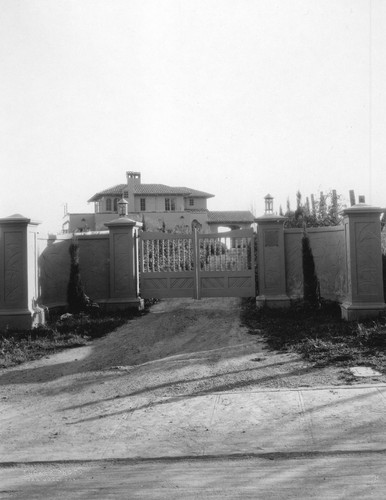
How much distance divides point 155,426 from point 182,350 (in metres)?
3.77

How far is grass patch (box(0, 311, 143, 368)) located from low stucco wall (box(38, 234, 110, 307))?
3.47 feet

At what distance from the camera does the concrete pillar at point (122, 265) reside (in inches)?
540

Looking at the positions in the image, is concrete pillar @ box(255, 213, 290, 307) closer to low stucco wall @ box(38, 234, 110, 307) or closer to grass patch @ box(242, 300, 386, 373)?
grass patch @ box(242, 300, 386, 373)

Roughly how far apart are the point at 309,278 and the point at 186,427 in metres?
8.34

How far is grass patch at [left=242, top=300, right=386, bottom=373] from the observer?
302 inches

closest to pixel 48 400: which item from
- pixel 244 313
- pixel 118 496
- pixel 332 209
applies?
pixel 118 496

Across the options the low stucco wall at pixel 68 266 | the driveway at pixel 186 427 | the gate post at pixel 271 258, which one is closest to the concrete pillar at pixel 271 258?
the gate post at pixel 271 258

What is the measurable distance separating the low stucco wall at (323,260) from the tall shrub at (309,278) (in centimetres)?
37

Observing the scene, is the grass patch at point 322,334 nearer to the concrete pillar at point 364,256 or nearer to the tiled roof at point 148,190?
the concrete pillar at point 364,256

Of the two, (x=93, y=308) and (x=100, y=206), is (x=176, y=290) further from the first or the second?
(x=100, y=206)

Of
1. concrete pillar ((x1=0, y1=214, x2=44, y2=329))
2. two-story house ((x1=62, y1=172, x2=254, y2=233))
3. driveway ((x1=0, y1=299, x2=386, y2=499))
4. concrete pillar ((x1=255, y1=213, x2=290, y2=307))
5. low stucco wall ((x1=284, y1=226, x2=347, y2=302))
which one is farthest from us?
two-story house ((x1=62, y1=172, x2=254, y2=233))

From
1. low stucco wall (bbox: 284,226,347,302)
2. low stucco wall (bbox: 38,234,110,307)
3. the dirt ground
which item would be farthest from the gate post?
low stucco wall (bbox: 38,234,110,307)

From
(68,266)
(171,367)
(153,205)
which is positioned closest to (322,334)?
(171,367)

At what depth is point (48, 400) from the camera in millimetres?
6434
